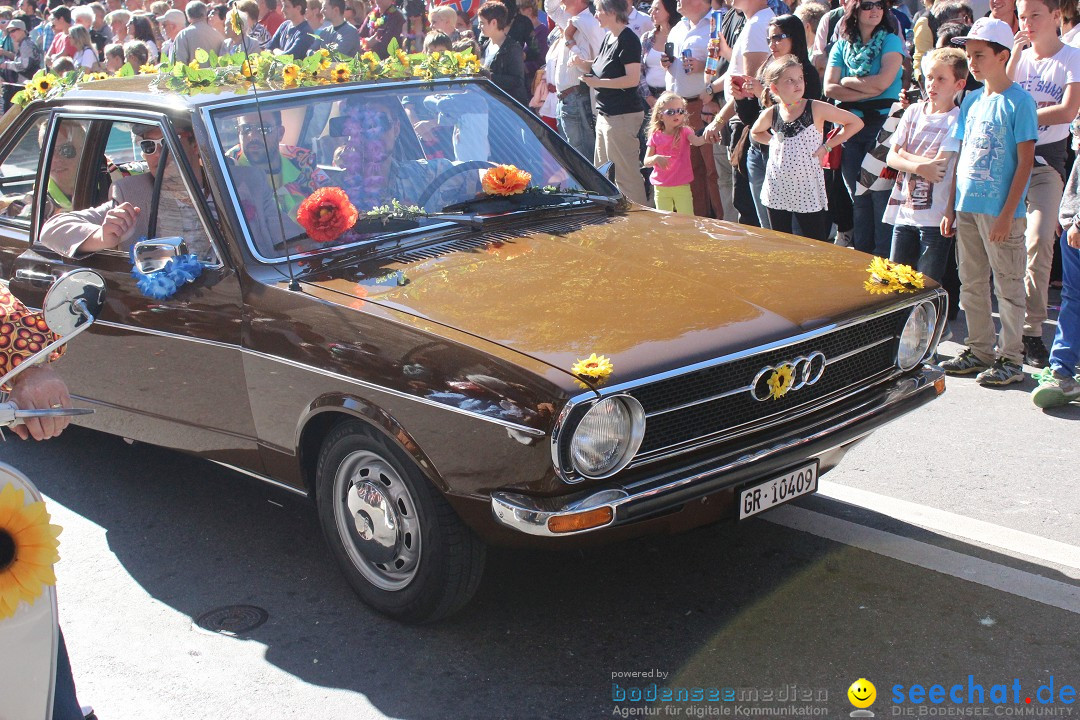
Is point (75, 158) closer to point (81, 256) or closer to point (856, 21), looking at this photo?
point (81, 256)

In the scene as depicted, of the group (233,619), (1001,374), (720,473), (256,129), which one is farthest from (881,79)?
(233,619)

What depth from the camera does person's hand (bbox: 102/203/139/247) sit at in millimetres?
4910

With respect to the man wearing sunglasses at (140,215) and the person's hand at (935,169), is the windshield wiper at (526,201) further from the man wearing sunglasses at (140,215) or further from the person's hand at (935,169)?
the person's hand at (935,169)

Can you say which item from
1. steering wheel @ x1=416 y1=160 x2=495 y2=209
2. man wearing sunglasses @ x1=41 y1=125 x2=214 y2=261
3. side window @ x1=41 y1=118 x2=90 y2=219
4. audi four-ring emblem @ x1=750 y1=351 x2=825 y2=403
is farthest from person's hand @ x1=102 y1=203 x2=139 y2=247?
audi four-ring emblem @ x1=750 y1=351 x2=825 y2=403

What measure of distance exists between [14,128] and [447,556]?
11.2 ft

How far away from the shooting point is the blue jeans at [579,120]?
1038cm

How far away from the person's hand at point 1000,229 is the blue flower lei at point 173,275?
13.3 feet

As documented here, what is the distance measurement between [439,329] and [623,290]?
723 millimetres

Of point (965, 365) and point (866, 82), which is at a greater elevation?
point (866, 82)

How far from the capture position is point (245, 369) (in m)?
4.36

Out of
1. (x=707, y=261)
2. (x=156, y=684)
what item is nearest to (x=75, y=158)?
(x=156, y=684)

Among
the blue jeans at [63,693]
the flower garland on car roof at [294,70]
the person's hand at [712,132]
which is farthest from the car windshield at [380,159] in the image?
the person's hand at [712,132]

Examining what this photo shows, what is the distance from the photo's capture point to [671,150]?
862cm

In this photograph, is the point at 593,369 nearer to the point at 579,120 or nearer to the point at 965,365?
the point at 965,365
